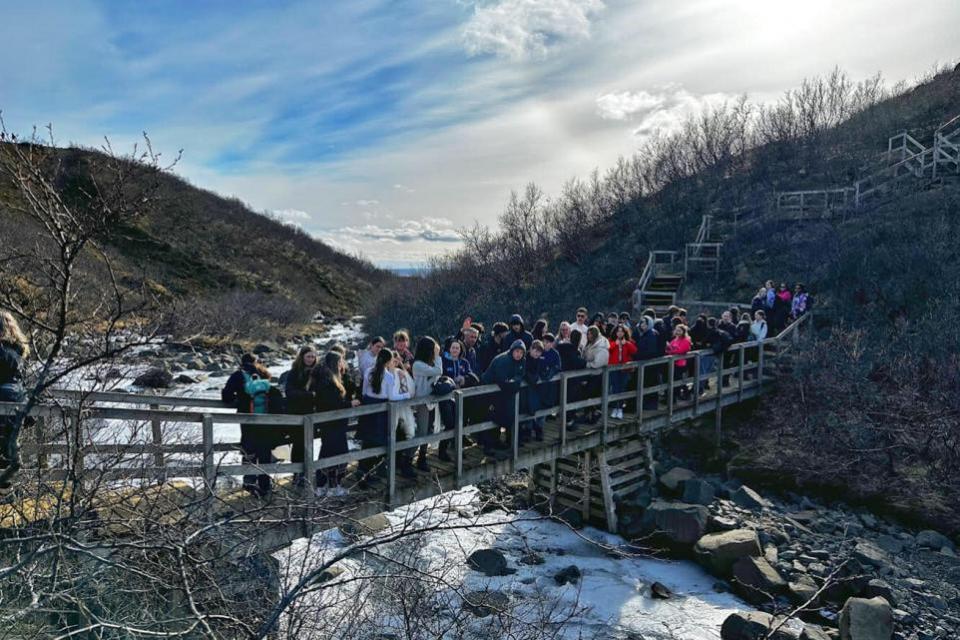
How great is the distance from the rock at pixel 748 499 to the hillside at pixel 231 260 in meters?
31.7

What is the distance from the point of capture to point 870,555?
9.42 metres

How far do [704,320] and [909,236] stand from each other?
36.2 ft

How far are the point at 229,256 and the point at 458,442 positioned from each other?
2627 inches

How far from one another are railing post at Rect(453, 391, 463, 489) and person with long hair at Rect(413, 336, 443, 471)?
1.10 feet

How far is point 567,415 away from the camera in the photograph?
418 inches

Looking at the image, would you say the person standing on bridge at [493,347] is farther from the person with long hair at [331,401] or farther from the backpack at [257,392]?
the backpack at [257,392]

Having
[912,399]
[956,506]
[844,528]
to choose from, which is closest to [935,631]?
[844,528]

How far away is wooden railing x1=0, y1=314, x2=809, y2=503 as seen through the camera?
5.20m

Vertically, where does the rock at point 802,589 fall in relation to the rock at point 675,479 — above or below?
below

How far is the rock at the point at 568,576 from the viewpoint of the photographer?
9.80 m

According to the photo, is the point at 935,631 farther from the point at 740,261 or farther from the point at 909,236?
the point at 740,261

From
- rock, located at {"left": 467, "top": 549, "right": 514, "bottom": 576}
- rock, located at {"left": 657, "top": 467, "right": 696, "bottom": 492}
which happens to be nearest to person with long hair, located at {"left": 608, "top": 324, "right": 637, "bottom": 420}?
rock, located at {"left": 657, "top": 467, "right": 696, "bottom": 492}

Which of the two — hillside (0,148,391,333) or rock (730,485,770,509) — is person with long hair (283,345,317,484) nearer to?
rock (730,485,770,509)

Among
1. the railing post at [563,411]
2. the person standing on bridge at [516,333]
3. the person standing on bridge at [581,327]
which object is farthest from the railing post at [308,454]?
the person standing on bridge at [581,327]
